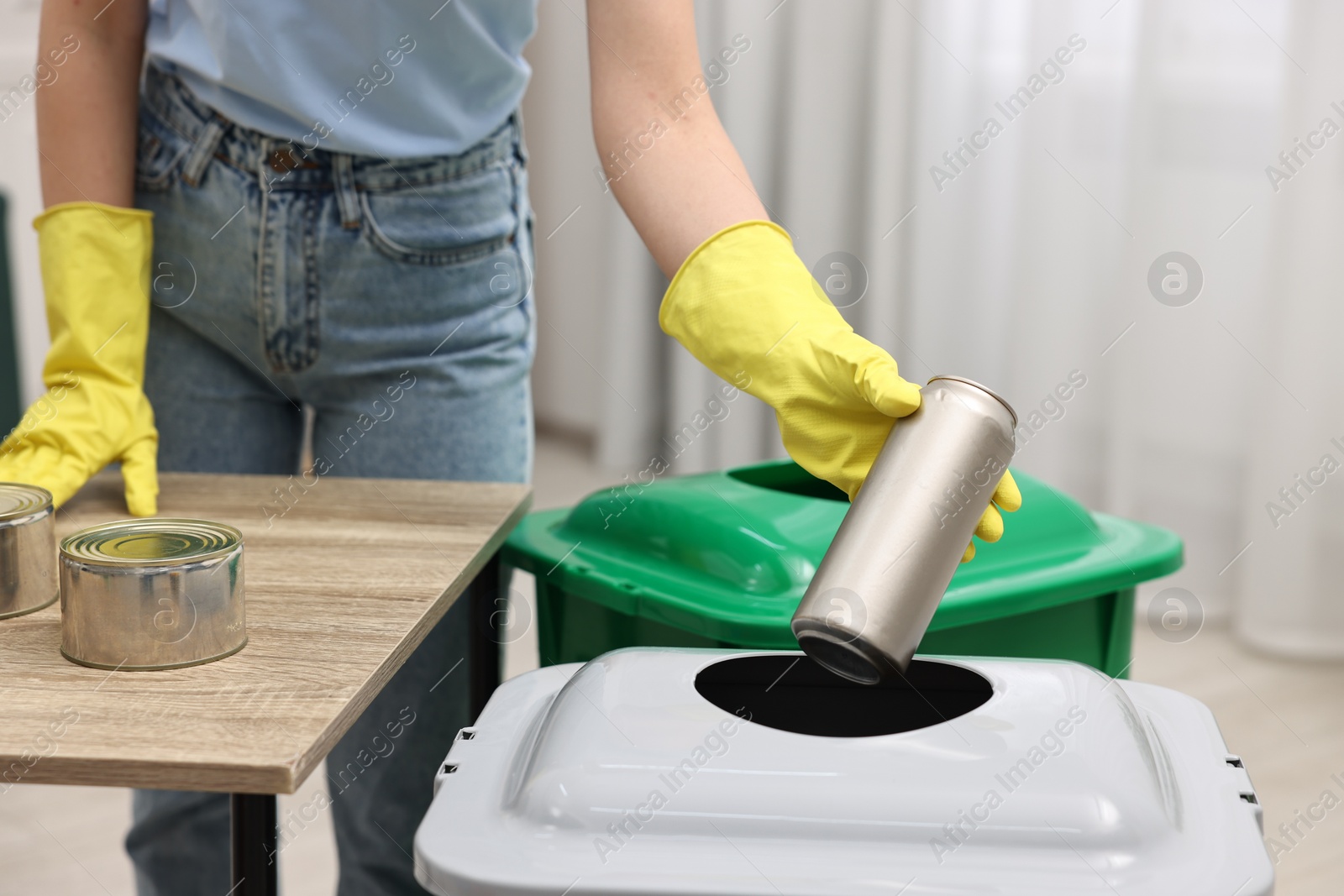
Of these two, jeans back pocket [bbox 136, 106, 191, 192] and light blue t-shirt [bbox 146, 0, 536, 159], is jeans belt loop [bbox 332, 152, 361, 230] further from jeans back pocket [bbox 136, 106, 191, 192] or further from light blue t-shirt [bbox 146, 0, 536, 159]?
Answer: jeans back pocket [bbox 136, 106, 191, 192]

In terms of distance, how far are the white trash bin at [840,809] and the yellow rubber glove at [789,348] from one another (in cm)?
14

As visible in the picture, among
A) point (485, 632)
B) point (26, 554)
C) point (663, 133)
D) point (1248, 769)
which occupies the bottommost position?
point (1248, 769)

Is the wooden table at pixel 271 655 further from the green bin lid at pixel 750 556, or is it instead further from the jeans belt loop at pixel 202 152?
the jeans belt loop at pixel 202 152

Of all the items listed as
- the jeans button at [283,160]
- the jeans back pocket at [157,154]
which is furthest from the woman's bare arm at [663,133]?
the jeans back pocket at [157,154]

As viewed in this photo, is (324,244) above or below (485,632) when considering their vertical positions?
above

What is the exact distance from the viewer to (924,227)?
246 cm

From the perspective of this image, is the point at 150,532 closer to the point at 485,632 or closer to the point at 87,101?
the point at 485,632

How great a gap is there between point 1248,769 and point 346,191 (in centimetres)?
148

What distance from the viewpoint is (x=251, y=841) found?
0.64 metres

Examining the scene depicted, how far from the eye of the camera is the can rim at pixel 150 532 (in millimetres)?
622

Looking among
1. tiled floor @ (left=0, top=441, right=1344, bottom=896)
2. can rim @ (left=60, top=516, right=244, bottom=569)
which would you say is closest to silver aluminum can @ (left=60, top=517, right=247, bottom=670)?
can rim @ (left=60, top=516, right=244, bottom=569)

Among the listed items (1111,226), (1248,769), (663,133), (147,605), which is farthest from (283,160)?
(1111,226)

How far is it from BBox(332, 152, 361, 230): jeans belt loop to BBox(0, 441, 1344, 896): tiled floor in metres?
0.94

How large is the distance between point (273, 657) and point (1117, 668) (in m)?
0.65
